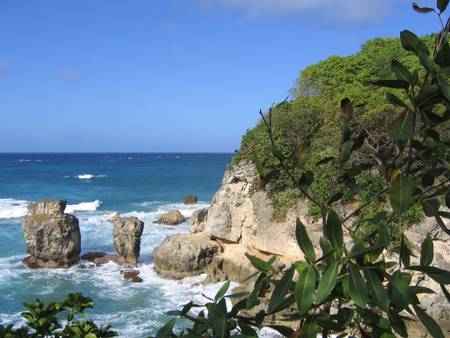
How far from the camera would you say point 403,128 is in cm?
151

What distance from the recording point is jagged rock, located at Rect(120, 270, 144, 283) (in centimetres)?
1766

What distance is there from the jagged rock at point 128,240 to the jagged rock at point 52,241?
71.2 inches

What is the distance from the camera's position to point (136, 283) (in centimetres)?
1744

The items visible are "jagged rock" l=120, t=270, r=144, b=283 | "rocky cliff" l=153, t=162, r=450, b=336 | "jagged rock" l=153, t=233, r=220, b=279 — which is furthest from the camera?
"jagged rock" l=120, t=270, r=144, b=283

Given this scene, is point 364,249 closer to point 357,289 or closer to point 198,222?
point 357,289

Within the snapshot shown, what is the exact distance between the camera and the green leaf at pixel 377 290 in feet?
4.95

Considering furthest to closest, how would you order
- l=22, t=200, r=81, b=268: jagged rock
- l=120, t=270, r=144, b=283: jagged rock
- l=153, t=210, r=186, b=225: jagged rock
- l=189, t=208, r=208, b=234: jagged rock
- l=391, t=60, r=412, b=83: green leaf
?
l=153, t=210, r=186, b=225: jagged rock, l=189, t=208, r=208, b=234: jagged rock, l=22, t=200, r=81, b=268: jagged rock, l=120, t=270, r=144, b=283: jagged rock, l=391, t=60, r=412, b=83: green leaf

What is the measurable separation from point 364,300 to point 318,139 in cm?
1576

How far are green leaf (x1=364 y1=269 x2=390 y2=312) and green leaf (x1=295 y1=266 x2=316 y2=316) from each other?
19 centimetres

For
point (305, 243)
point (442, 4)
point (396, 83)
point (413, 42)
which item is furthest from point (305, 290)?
point (442, 4)

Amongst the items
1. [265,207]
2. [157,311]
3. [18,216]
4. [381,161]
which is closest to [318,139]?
[265,207]

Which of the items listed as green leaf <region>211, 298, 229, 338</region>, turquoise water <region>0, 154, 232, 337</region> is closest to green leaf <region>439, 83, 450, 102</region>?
green leaf <region>211, 298, 229, 338</region>

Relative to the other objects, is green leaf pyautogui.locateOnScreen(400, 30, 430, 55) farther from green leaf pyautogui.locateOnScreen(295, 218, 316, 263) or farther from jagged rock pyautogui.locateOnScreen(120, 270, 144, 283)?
Answer: jagged rock pyautogui.locateOnScreen(120, 270, 144, 283)

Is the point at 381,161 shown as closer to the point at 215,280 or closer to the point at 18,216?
the point at 215,280
